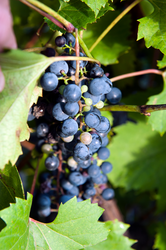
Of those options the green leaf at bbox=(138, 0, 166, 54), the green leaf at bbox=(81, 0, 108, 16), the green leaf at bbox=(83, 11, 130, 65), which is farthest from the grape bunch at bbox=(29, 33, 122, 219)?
the green leaf at bbox=(83, 11, 130, 65)

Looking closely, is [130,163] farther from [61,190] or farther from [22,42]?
[22,42]

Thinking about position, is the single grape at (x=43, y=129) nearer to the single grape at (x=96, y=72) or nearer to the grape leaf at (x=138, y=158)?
the single grape at (x=96, y=72)

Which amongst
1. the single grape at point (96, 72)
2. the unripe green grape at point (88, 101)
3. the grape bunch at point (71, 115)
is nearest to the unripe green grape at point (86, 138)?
the grape bunch at point (71, 115)

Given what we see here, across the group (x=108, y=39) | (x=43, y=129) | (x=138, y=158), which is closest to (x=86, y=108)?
(x=43, y=129)

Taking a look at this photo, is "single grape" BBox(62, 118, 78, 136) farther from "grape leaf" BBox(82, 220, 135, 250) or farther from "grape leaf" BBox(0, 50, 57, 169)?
"grape leaf" BBox(82, 220, 135, 250)

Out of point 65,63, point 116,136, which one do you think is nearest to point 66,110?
point 65,63

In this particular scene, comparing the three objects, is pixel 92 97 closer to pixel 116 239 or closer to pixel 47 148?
pixel 47 148
